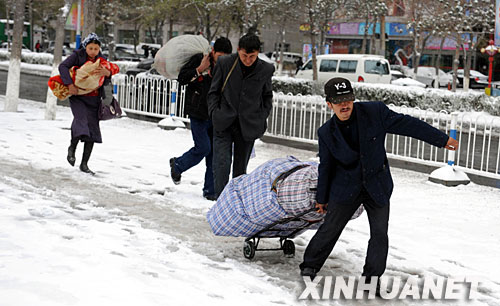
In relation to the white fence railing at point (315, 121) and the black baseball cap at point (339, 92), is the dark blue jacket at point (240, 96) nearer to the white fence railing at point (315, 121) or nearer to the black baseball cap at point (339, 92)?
the black baseball cap at point (339, 92)

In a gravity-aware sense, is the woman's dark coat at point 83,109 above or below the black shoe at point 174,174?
above

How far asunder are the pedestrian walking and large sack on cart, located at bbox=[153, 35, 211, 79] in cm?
94

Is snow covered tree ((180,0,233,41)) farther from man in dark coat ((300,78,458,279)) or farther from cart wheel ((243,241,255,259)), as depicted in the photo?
man in dark coat ((300,78,458,279))

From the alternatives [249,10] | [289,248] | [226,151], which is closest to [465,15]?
[249,10]

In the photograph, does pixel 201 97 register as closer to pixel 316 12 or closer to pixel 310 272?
pixel 310 272

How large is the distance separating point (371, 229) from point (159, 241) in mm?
1711

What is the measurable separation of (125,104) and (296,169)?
11438 millimetres

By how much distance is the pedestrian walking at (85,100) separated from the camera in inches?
325

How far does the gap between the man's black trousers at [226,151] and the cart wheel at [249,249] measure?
1440 mm

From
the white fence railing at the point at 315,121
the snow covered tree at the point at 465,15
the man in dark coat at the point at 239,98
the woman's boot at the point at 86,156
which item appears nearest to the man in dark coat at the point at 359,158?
the man in dark coat at the point at 239,98

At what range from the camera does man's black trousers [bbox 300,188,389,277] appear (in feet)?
16.0

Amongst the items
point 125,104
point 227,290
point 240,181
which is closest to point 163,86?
point 125,104

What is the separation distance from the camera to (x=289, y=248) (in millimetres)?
5750

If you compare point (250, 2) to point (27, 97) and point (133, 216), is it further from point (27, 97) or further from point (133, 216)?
point (133, 216)
